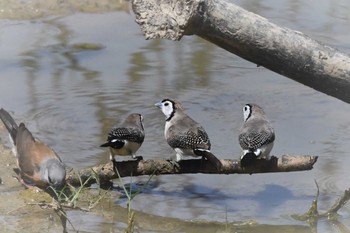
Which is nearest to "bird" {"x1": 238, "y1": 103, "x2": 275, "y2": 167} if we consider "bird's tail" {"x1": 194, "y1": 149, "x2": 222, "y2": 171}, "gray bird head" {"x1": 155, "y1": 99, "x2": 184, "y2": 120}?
"bird's tail" {"x1": 194, "y1": 149, "x2": 222, "y2": 171}

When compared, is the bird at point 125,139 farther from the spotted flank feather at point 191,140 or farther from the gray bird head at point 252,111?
the gray bird head at point 252,111

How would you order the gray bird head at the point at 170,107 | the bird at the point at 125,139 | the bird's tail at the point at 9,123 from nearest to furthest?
the bird at the point at 125,139 → the gray bird head at the point at 170,107 → the bird's tail at the point at 9,123

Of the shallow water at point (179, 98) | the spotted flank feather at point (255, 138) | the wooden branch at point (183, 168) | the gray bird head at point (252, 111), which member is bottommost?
the shallow water at point (179, 98)

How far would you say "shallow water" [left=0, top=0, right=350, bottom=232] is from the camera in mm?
8938

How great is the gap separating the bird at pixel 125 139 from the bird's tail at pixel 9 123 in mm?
1189

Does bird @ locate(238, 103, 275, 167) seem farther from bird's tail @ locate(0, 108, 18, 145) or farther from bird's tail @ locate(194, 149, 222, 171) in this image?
bird's tail @ locate(0, 108, 18, 145)

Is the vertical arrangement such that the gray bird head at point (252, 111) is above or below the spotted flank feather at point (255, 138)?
below

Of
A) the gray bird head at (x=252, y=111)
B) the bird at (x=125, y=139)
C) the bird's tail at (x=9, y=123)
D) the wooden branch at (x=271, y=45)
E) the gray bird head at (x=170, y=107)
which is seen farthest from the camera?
the bird's tail at (x=9, y=123)

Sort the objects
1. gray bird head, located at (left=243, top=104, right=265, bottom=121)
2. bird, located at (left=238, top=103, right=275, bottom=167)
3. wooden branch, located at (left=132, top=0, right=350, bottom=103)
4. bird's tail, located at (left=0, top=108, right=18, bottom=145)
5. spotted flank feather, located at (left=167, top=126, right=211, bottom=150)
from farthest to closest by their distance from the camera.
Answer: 1. bird's tail, located at (left=0, top=108, right=18, bottom=145)
2. gray bird head, located at (left=243, top=104, right=265, bottom=121)
3. spotted flank feather, located at (left=167, top=126, right=211, bottom=150)
4. bird, located at (left=238, top=103, right=275, bottom=167)
5. wooden branch, located at (left=132, top=0, right=350, bottom=103)

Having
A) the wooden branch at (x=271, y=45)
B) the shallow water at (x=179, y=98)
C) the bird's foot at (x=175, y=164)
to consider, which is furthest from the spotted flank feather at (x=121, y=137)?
the wooden branch at (x=271, y=45)

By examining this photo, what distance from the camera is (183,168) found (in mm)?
8750

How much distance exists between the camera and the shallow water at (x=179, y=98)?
894 centimetres

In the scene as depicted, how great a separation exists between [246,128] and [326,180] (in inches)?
37.0

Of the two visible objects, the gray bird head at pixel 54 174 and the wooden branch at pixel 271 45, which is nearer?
the wooden branch at pixel 271 45
